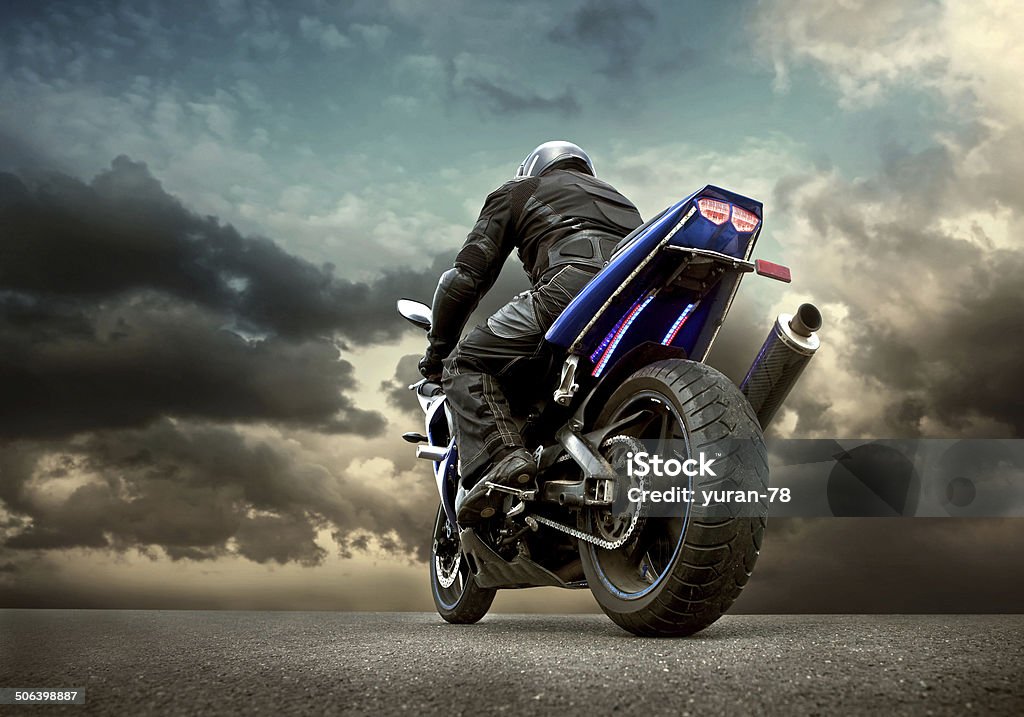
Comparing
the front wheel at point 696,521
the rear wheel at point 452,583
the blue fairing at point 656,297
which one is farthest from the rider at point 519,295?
the rear wheel at point 452,583

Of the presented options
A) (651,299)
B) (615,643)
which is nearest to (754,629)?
(615,643)

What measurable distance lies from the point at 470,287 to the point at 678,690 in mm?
2484

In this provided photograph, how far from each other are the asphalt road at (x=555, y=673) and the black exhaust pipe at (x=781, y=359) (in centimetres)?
87

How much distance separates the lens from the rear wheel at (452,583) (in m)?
4.32

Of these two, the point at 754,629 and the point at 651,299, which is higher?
the point at 651,299

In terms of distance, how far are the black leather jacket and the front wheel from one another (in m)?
0.80

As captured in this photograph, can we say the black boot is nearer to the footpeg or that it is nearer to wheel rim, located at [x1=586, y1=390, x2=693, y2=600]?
the footpeg

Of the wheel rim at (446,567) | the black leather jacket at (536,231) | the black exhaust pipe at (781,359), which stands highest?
the black leather jacket at (536,231)

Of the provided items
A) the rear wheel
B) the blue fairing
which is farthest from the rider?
the rear wheel

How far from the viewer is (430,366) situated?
14.1 feet

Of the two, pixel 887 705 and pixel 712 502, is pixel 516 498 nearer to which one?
pixel 712 502

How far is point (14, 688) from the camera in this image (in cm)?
196

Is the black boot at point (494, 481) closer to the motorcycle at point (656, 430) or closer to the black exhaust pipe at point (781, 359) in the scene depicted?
the motorcycle at point (656, 430)

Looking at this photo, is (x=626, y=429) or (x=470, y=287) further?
(x=470, y=287)
